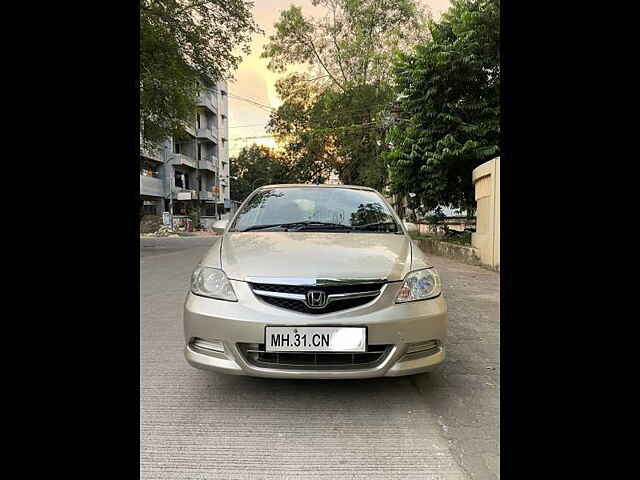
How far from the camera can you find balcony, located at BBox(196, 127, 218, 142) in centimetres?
4358

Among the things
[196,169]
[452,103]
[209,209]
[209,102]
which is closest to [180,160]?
[196,169]

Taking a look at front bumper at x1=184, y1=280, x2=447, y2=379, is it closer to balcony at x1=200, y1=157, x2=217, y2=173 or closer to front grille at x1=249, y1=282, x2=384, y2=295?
front grille at x1=249, y1=282, x2=384, y2=295

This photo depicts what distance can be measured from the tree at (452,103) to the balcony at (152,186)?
25.7 m

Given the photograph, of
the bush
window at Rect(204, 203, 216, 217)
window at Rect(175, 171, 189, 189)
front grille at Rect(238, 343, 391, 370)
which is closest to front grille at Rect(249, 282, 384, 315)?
front grille at Rect(238, 343, 391, 370)

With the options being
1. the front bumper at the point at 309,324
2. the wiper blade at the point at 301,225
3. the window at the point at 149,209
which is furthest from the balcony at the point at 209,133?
the front bumper at the point at 309,324

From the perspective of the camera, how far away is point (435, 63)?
439 inches

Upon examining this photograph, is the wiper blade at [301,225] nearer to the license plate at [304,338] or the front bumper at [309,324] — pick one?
the front bumper at [309,324]

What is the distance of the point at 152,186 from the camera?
115 feet

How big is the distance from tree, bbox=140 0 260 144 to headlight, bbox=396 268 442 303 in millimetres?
9876
